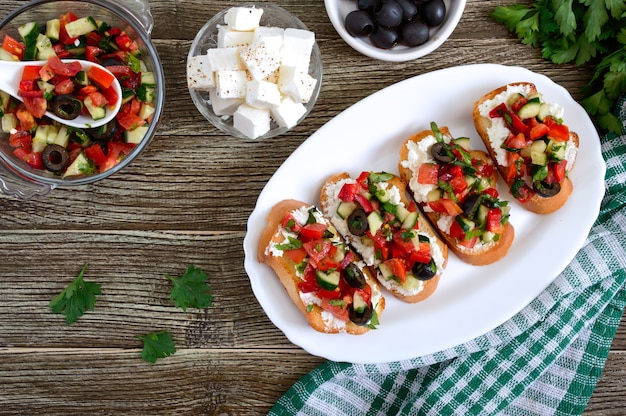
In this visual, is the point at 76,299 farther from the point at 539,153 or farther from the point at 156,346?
the point at 539,153

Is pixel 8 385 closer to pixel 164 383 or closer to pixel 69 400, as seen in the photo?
pixel 69 400

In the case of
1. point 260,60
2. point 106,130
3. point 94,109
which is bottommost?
point 106,130

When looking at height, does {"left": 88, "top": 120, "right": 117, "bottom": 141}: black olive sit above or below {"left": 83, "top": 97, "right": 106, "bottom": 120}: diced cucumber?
below

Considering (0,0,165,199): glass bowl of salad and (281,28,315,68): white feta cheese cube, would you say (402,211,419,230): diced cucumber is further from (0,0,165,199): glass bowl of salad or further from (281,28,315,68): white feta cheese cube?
(0,0,165,199): glass bowl of salad

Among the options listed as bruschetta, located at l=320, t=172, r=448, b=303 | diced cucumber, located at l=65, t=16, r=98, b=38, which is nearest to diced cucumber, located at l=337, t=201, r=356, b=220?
bruschetta, located at l=320, t=172, r=448, b=303

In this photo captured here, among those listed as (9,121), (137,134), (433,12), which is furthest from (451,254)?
(9,121)
